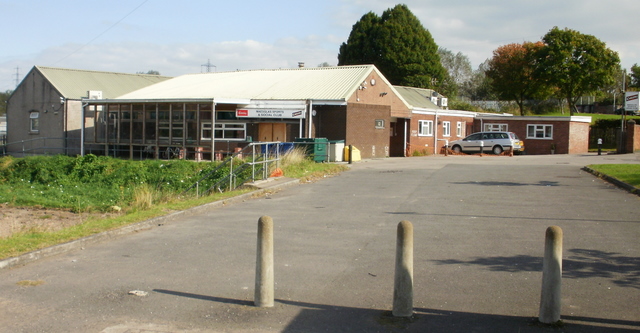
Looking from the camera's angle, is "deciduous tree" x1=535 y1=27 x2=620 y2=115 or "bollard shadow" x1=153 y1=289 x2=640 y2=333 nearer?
"bollard shadow" x1=153 y1=289 x2=640 y2=333

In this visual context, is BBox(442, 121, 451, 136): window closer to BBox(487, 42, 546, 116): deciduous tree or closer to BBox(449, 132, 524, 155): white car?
BBox(449, 132, 524, 155): white car

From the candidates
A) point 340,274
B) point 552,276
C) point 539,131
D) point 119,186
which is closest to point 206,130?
point 119,186

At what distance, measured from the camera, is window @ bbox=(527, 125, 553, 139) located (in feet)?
143

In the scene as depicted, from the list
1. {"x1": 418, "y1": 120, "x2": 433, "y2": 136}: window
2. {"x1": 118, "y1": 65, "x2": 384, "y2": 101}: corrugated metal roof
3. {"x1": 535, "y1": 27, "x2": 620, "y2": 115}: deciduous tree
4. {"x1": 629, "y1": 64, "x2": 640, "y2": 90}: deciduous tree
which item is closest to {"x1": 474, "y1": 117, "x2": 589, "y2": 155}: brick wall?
{"x1": 418, "y1": 120, "x2": 433, "y2": 136}: window

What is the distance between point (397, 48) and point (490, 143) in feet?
81.7

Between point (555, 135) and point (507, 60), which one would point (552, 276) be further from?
point (507, 60)

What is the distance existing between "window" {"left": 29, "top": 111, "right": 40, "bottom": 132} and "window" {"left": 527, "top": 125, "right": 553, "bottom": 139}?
3554 centimetres

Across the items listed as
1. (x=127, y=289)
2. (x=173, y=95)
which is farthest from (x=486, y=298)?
(x=173, y=95)

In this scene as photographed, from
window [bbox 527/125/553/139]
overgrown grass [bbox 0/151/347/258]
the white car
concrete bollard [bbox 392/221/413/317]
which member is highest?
window [bbox 527/125/553/139]

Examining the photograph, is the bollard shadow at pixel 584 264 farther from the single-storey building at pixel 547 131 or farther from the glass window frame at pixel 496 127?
the glass window frame at pixel 496 127

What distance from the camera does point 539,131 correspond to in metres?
44.0

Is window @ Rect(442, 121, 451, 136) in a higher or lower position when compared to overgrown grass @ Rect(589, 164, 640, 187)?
higher

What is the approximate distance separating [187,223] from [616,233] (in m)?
7.71

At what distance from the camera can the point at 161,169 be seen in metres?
28.3
